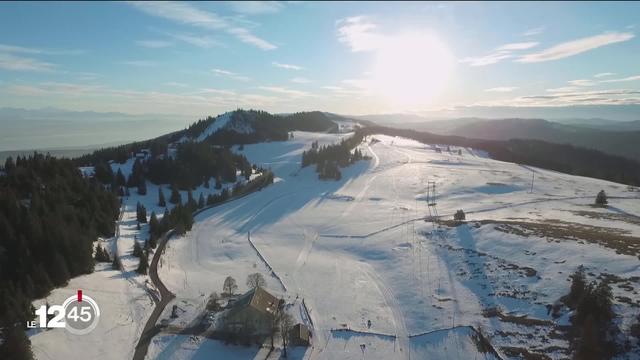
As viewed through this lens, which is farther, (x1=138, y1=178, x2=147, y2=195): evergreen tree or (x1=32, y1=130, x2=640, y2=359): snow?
(x1=138, y1=178, x2=147, y2=195): evergreen tree

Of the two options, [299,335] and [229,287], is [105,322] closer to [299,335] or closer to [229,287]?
[229,287]

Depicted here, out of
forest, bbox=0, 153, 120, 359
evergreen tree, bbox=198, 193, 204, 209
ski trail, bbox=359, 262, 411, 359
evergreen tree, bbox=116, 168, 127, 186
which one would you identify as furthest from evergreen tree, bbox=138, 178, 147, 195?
ski trail, bbox=359, 262, 411, 359

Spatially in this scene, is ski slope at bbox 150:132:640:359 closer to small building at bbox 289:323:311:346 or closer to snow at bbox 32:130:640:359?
snow at bbox 32:130:640:359

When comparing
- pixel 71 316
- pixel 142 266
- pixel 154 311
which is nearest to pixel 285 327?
pixel 154 311

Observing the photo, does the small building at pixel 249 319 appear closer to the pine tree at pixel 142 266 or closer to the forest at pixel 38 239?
the forest at pixel 38 239

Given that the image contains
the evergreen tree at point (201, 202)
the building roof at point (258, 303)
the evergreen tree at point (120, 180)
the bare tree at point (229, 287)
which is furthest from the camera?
the evergreen tree at point (120, 180)

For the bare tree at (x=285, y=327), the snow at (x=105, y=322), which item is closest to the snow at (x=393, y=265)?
the snow at (x=105, y=322)

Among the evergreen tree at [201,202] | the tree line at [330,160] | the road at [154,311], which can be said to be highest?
the tree line at [330,160]
